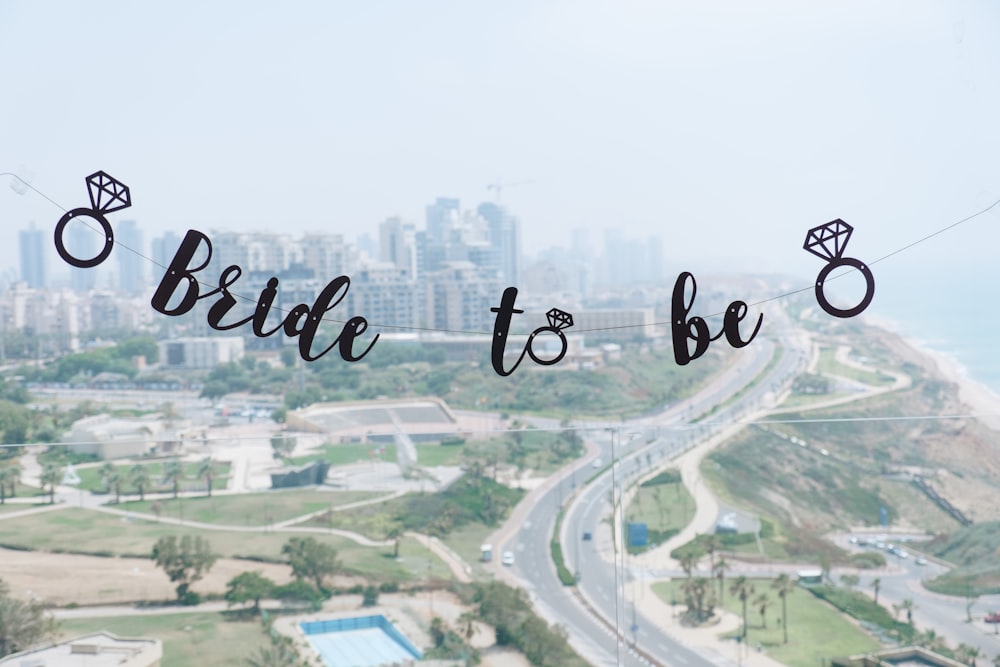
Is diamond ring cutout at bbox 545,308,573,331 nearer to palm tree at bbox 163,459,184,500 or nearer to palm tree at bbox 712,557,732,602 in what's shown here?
palm tree at bbox 712,557,732,602

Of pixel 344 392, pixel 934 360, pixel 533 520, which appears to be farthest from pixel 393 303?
pixel 533 520

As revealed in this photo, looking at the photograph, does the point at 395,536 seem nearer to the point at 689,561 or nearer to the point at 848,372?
the point at 689,561

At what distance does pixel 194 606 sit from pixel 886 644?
2.25 metres

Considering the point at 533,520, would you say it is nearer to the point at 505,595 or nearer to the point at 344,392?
the point at 505,595

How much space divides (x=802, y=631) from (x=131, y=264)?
12.2 m

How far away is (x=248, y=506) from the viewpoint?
374 cm

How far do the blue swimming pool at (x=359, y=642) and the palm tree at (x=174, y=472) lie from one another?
2.52ft

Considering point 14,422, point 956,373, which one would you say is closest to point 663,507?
point 14,422

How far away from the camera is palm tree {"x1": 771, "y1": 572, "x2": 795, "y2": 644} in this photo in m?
3.55

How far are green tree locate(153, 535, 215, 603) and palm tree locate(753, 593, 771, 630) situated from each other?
1843 mm

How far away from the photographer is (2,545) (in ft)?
11.0

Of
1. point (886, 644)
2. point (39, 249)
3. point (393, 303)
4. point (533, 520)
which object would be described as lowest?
point (886, 644)

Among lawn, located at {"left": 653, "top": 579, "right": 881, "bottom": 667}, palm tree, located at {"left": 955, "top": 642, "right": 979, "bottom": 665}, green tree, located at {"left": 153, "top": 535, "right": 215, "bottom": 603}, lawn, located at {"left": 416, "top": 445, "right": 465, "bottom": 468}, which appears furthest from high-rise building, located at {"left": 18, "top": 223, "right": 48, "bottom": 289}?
palm tree, located at {"left": 955, "top": 642, "right": 979, "bottom": 665}

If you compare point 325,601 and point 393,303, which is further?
point 393,303
